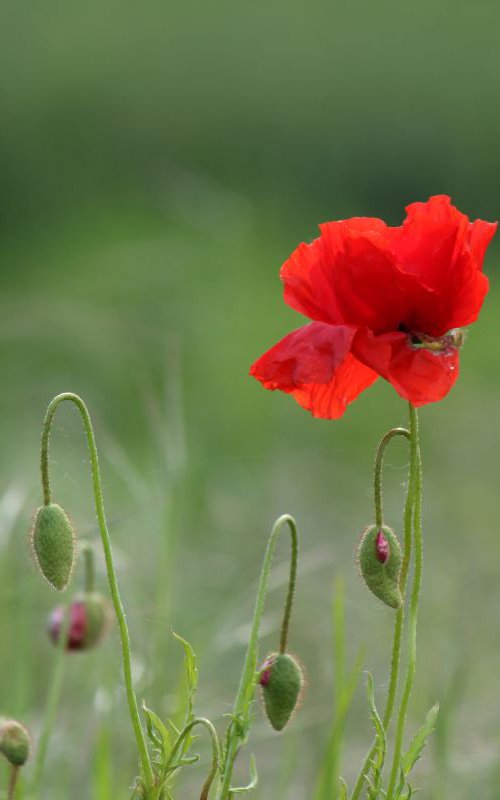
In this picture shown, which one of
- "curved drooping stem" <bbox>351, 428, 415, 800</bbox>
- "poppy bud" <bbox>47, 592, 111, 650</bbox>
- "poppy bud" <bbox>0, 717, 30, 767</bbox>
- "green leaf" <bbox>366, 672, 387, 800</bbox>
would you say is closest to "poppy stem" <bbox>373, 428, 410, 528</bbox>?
"curved drooping stem" <bbox>351, 428, 415, 800</bbox>

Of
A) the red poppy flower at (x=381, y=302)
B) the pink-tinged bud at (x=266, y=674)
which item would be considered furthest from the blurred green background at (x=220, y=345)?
the red poppy flower at (x=381, y=302)

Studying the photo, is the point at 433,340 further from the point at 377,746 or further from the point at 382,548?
the point at 377,746

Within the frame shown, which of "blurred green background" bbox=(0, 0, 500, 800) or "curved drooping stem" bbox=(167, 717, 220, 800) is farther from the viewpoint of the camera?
"blurred green background" bbox=(0, 0, 500, 800)

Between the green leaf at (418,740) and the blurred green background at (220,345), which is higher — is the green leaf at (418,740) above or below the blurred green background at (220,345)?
below

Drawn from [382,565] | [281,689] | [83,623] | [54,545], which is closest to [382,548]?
[382,565]

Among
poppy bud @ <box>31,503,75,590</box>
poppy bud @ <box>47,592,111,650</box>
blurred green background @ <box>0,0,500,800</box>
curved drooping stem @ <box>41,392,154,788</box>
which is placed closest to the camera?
curved drooping stem @ <box>41,392,154,788</box>

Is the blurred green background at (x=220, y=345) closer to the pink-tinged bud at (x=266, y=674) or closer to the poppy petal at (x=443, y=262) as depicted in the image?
the pink-tinged bud at (x=266, y=674)

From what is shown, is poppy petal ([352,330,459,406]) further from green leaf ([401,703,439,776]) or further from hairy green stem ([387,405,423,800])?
green leaf ([401,703,439,776])

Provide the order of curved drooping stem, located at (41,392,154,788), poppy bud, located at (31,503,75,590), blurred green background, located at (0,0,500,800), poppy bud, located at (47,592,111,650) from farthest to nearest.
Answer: blurred green background, located at (0,0,500,800), poppy bud, located at (47,592,111,650), poppy bud, located at (31,503,75,590), curved drooping stem, located at (41,392,154,788)
